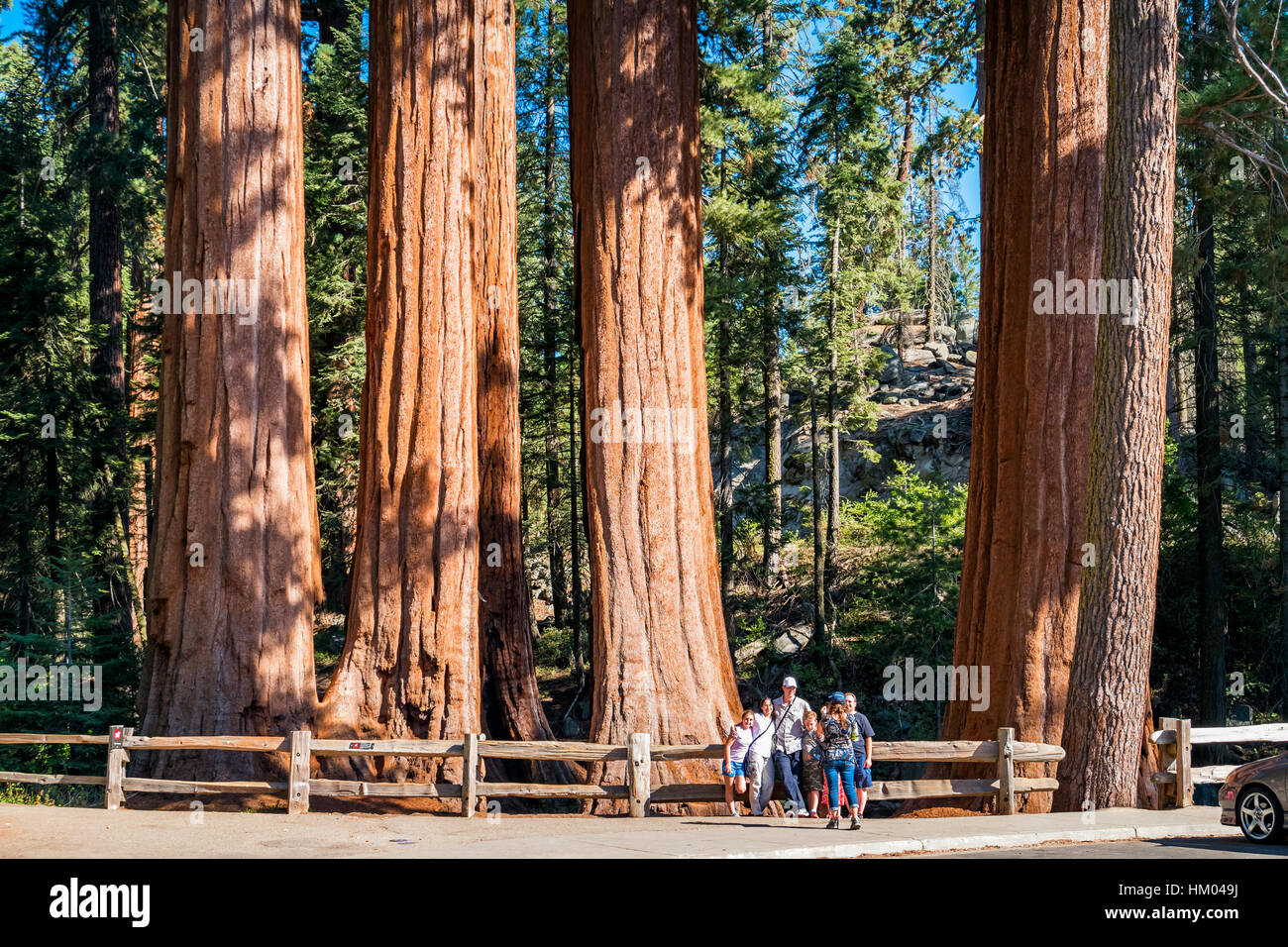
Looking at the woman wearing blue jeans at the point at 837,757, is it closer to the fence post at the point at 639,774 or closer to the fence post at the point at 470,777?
the fence post at the point at 639,774

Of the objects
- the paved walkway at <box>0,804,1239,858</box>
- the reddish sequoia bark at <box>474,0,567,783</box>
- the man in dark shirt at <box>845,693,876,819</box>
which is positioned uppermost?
the reddish sequoia bark at <box>474,0,567,783</box>

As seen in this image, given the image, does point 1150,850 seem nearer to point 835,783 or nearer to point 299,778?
point 835,783

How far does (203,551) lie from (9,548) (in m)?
16.3

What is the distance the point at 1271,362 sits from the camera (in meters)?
25.3

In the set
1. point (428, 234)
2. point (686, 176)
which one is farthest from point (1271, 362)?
point (428, 234)

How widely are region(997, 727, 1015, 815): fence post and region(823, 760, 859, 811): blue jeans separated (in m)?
1.59

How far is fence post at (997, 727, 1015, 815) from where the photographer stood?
11.5 m

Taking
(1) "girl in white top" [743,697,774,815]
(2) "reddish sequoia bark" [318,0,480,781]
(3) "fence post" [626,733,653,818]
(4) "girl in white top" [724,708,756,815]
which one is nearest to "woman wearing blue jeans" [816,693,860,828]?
(1) "girl in white top" [743,697,774,815]

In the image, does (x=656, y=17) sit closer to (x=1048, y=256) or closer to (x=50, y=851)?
(x=1048, y=256)

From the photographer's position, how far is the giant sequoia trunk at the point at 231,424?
13.0m

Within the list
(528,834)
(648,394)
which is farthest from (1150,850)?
(648,394)

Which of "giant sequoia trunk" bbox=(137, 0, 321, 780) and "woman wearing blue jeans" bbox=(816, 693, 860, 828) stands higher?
"giant sequoia trunk" bbox=(137, 0, 321, 780)

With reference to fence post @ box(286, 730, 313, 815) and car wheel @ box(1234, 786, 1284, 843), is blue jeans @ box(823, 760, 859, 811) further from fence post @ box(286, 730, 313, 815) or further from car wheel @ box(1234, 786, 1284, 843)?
fence post @ box(286, 730, 313, 815)

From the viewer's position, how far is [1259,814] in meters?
9.77
